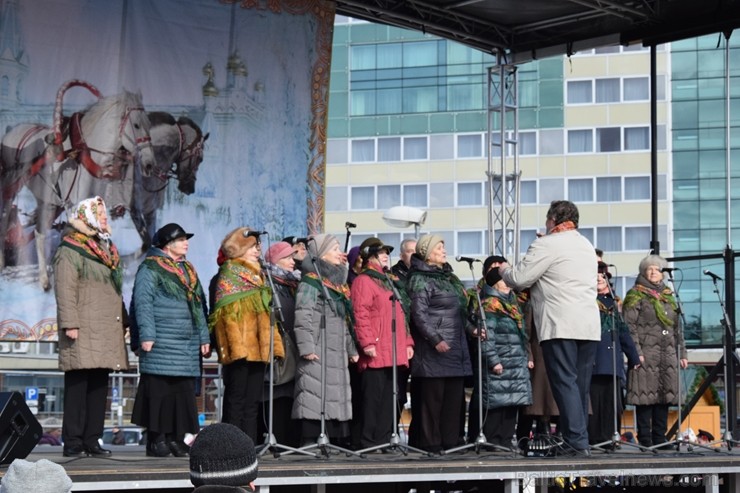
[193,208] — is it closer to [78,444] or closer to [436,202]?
[78,444]

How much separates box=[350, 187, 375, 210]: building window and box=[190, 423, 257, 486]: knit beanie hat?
178 feet

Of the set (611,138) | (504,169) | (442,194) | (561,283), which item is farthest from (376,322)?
(442,194)

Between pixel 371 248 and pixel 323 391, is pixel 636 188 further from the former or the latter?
pixel 323 391

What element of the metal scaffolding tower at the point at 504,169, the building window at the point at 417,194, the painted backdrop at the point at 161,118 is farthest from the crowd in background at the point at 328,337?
the building window at the point at 417,194

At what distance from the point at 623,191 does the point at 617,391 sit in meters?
45.0

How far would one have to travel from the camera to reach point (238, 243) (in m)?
8.44

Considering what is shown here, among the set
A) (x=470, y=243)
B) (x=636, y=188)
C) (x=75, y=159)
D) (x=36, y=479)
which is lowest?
(x=36, y=479)

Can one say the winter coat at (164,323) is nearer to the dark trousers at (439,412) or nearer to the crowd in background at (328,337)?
the crowd in background at (328,337)

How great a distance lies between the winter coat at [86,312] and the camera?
25.6 ft

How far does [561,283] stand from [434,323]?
3.41 feet

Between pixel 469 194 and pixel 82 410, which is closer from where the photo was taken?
pixel 82 410

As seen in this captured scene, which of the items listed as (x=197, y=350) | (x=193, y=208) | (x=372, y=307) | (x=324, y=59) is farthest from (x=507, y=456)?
(x=324, y=59)

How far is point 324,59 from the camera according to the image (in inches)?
492

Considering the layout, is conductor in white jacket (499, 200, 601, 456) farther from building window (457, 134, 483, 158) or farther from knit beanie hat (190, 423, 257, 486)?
building window (457, 134, 483, 158)
